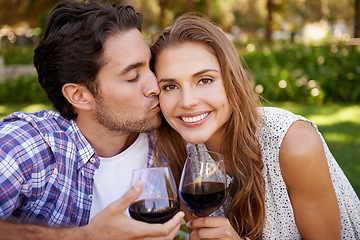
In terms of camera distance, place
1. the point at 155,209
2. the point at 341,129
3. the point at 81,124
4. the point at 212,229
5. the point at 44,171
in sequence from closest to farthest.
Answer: the point at 155,209 → the point at 212,229 → the point at 44,171 → the point at 81,124 → the point at 341,129

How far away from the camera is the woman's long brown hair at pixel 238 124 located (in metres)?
2.67

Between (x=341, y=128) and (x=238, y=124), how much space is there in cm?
524

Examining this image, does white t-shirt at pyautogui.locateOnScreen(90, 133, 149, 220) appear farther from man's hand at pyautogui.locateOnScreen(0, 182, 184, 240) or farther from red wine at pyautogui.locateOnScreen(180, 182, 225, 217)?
red wine at pyautogui.locateOnScreen(180, 182, 225, 217)

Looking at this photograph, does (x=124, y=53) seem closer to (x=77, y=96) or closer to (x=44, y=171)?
(x=77, y=96)

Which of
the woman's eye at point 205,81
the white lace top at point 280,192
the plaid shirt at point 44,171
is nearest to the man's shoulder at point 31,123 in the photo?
the plaid shirt at point 44,171

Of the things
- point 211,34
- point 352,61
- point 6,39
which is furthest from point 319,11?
point 211,34

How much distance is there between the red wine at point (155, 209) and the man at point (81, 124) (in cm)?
63

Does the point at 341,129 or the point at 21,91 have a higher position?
the point at 21,91

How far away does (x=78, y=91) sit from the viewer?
9.87 feet

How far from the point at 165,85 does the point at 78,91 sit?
0.73 meters

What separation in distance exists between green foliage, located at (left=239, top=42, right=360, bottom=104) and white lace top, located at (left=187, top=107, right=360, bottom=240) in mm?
7293

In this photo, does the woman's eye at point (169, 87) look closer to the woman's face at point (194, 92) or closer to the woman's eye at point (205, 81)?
the woman's face at point (194, 92)

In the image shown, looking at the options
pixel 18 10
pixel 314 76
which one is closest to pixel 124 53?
A: pixel 314 76

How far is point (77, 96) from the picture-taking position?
300 cm
